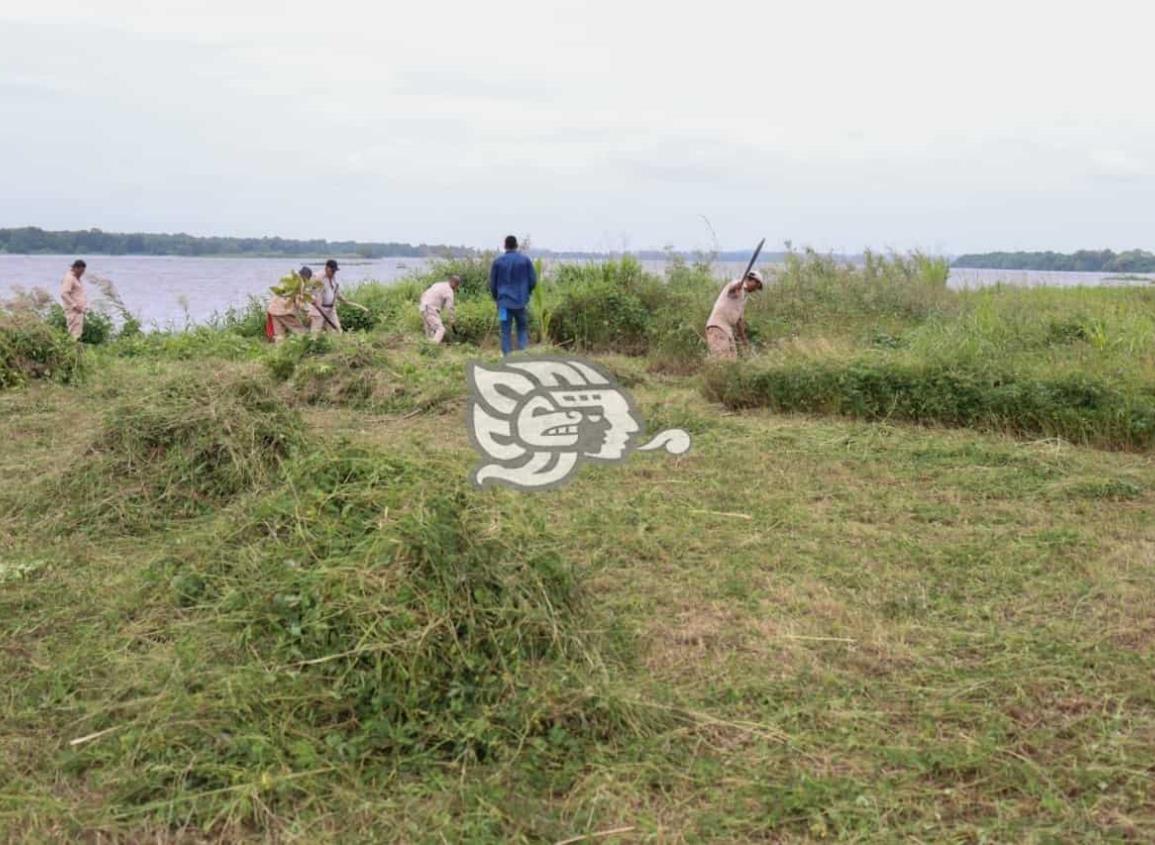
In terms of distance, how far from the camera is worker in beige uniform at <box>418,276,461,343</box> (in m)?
10.8

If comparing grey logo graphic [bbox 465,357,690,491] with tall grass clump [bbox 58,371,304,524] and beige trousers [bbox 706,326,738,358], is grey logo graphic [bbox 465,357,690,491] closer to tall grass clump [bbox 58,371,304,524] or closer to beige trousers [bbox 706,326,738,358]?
beige trousers [bbox 706,326,738,358]

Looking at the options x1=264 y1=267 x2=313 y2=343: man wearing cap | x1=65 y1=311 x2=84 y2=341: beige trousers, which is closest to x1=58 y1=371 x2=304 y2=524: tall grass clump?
x1=264 y1=267 x2=313 y2=343: man wearing cap

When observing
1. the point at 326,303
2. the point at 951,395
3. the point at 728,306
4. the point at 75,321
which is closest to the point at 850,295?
the point at 728,306

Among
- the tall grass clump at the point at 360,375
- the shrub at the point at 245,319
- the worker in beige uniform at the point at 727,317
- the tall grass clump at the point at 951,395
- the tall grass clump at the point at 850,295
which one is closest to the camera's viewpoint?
the tall grass clump at the point at 951,395

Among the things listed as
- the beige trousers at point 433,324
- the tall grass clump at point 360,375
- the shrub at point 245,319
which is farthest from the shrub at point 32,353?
the beige trousers at point 433,324

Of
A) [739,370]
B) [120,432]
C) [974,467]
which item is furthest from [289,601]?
[739,370]

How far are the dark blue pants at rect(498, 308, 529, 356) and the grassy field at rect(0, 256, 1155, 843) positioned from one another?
4.45m

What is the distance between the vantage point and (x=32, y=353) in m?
8.43

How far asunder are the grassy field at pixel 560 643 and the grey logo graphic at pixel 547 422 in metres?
0.39

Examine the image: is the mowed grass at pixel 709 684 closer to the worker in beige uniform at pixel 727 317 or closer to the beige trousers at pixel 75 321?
the worker in beige uniform at pixel 727 317

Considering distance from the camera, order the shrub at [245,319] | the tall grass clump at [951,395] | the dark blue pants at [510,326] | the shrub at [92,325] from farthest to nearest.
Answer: the shrub at [245,319] → the shrub at [92,325] → the dark blue pants at [510,326] → the tall grass clump at [951,395]

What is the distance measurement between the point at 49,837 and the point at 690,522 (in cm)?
294

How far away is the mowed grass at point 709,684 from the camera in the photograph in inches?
92.5

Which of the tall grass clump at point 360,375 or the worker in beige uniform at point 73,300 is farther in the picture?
the worker in beige uniform at point 73,300
